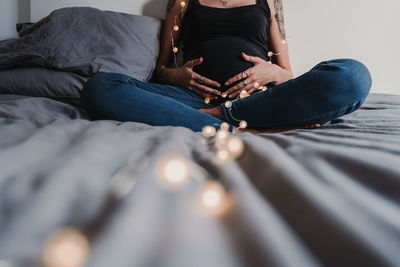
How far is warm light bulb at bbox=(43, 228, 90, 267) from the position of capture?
0.16 meters

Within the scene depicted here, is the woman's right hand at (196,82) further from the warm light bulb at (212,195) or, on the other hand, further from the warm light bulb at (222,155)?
the warm light bulb at (212,195)

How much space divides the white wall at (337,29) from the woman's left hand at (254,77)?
0.72 metres

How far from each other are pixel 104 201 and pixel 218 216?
11 cm

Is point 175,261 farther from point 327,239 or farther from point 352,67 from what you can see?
point 352,67

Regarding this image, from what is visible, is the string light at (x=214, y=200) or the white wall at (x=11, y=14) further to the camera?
the white wall at (x=11, y=14)

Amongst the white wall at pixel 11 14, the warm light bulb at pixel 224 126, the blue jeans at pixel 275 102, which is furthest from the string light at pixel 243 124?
the white wall at pixel 11 14

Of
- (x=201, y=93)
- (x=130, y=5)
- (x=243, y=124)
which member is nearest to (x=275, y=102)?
(x=243, y=124)

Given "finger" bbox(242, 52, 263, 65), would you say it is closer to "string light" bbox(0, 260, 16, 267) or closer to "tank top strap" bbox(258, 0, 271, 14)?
"tank top strap" bbox(258, 0, 271, 14)

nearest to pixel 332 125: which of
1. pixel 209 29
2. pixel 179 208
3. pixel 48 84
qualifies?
pixel 179 208

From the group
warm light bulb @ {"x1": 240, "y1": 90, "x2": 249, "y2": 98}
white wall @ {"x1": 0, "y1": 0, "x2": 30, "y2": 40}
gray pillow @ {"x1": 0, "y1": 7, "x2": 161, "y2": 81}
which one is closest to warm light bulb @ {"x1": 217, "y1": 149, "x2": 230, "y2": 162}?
warm light bulb @ {"x1": 240, "y1": 90, "x2": 249, "y2": 98}

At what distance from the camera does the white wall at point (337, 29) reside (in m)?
1.62

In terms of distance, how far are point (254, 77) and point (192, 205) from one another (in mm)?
882

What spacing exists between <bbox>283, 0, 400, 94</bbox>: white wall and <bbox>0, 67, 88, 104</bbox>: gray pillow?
1485 millimetres

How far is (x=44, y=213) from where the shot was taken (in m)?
0.19
